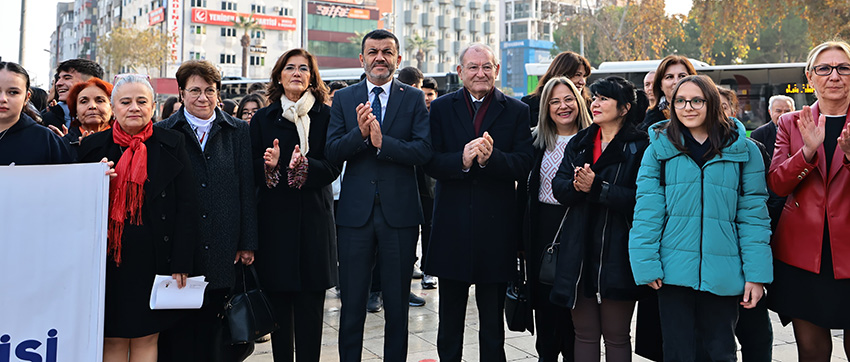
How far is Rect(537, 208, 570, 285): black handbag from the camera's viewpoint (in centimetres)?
436

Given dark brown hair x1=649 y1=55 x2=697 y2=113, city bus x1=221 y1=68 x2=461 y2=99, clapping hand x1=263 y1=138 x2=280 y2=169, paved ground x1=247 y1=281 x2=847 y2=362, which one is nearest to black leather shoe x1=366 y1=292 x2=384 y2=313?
paved ground x1=247 y1=281 x2=847 y2=362

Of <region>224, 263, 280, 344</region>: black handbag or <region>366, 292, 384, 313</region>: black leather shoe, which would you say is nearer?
<region>224, 263, 280, 344</region>: black handbag

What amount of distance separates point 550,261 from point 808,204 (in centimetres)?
141

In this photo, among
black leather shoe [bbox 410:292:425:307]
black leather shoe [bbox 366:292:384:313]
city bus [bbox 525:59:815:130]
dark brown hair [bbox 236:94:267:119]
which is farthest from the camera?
city bus [bbox 525:59:815:130]

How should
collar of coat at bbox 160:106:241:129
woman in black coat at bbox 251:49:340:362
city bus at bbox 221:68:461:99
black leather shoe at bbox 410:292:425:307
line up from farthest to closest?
city bus at bbox 221:68:461:99
black leather shoe at bbox 410:292:425:307
woman in black coat at bbox 251:49:340:362
collar of coat at bbox 160:106:241:129

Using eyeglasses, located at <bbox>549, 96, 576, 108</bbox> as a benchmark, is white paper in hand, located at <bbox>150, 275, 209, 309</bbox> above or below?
below

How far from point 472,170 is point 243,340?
168 cm

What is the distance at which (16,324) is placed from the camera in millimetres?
3637

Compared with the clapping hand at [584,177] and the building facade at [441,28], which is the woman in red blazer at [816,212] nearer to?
the clapping hand at [584,177]

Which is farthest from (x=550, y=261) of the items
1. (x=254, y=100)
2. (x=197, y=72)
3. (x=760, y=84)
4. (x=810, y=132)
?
(x=760, y=84)

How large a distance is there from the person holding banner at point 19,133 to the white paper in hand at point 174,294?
86 centimetres

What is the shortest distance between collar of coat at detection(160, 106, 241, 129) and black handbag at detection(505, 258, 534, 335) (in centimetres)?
A: 201

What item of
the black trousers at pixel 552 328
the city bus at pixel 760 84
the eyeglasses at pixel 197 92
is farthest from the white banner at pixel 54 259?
the city bus at pixel 760 84

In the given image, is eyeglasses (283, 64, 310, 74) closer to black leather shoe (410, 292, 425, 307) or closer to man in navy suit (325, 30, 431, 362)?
man in navy suit (325, 30, 431, 362)
